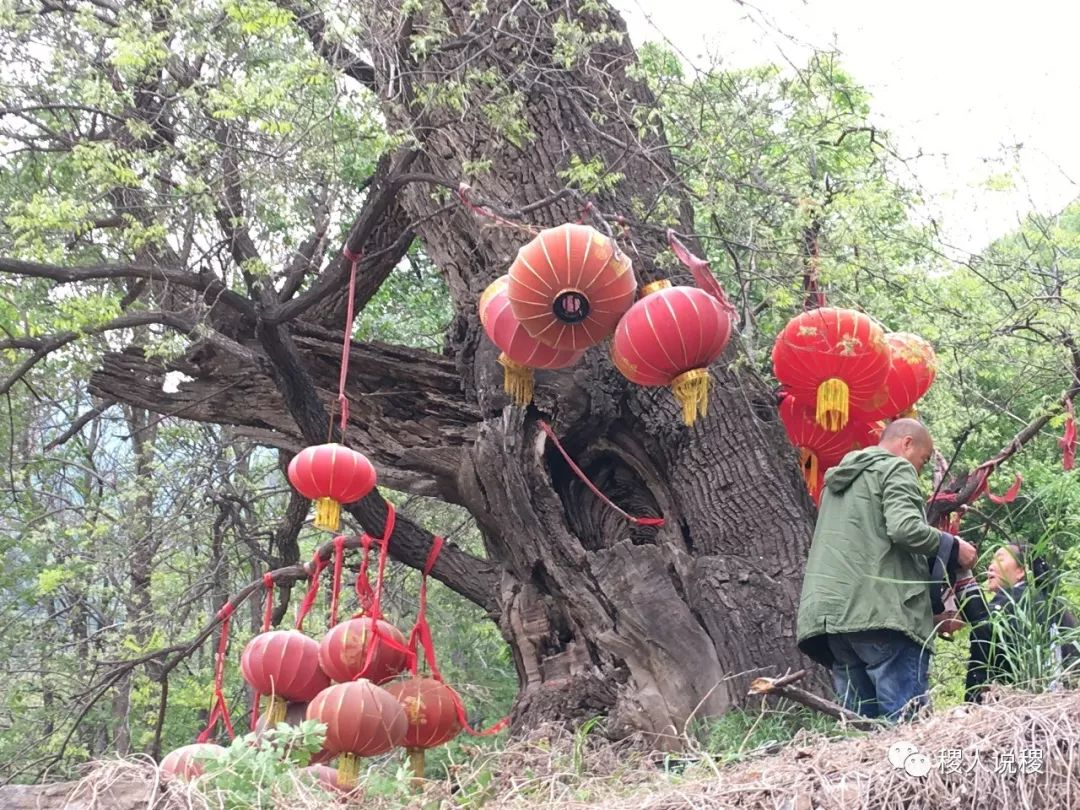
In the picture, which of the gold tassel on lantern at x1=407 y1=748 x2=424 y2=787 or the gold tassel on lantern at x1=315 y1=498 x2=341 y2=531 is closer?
the gold tassel on lantern at x1=315 y1=498 x2=341 y2=531

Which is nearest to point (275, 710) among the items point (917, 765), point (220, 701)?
point (220, 701)

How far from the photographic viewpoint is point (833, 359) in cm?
505

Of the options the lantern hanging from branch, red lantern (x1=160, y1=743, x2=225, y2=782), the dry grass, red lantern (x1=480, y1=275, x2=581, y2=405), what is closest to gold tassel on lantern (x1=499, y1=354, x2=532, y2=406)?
red lantern (x1=480, y1=275, x2=581, y2=405)

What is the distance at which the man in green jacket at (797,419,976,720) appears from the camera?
176 inches

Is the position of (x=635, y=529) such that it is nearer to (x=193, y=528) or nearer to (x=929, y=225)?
(x=929, y=225)

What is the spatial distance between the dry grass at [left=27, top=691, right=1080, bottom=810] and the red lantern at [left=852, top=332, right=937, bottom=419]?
75.2 inches

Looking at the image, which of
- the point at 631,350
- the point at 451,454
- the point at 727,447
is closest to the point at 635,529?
the point at 727,447

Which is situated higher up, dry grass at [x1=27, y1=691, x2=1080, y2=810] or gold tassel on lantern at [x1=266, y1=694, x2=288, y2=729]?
gold tassel on lantern at [x1=266, y1=694, x2=288, y2=729]

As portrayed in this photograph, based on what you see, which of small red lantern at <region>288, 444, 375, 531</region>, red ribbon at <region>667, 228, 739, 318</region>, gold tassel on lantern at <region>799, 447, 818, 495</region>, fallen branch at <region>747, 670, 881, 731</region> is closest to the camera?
fallen branch at <region>747, 670, 881, 731</region>

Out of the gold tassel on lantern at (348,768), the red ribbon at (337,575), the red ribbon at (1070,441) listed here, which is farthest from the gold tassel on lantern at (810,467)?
the gold tassel on lantern at (348,768)

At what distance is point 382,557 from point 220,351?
1845mm

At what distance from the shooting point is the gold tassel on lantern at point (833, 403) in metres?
5.14

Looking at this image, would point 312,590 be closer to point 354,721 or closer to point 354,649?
point 354,649

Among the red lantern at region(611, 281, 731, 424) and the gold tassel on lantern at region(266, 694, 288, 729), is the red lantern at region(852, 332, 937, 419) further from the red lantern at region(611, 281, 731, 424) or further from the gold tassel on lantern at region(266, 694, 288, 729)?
the gold tassel on lantern at region(266, 694, 288, 729)
